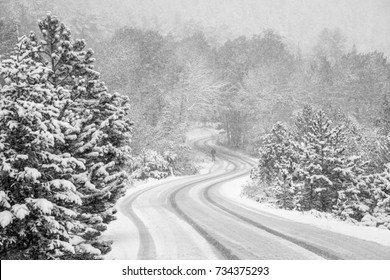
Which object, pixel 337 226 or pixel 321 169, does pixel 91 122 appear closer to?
pixel 337 226

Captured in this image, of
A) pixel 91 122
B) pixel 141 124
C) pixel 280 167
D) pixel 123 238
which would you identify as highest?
pixel 141 124

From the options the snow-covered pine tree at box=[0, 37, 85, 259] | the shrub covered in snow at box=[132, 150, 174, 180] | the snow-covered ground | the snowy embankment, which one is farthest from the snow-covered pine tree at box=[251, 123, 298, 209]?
the snow-covered pine tree at box=[0, 37, 85, 259]

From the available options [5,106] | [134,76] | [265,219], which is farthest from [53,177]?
[134,76]

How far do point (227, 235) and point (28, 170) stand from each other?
631 cm

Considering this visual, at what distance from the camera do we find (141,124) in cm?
3544

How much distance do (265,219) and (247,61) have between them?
2016 inches

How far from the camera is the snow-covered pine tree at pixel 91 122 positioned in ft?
29.8

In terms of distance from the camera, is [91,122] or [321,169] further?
[321,169]

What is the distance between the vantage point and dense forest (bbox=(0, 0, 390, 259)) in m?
6.18

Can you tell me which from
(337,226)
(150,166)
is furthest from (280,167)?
(150,166)

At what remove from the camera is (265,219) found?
12703 millimetres

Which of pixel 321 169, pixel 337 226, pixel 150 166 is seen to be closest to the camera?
pixel 337 226

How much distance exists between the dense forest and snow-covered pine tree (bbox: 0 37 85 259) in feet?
0.08

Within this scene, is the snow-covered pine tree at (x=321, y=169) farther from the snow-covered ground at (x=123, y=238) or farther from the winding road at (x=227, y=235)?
the snow-covered ground at (x=123, y=238)
